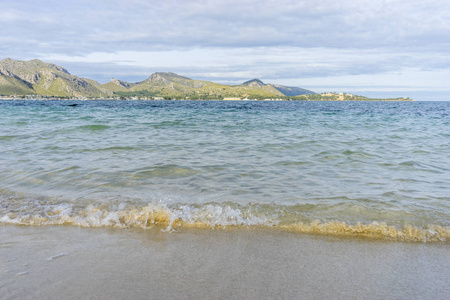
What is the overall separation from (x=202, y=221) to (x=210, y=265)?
4.92 feet

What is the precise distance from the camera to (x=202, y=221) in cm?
513

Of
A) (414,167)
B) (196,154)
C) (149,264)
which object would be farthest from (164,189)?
(414,167)

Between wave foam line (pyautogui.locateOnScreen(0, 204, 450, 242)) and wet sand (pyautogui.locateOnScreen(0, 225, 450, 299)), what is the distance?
22cm

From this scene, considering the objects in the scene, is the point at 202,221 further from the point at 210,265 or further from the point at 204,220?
Answer: the point at 210,265

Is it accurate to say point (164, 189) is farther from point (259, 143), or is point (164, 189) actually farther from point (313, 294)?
point (259, 143)

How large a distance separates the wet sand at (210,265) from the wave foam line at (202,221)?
0.22m

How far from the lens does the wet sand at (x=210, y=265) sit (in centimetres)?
310

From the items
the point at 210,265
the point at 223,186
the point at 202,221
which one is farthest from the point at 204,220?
the point at 223,186

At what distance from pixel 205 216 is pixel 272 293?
7.71ft

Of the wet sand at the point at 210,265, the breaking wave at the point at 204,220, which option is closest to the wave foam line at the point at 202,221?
the breaking wave at the point at 204,220

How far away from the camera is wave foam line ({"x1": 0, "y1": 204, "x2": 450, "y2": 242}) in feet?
15.6

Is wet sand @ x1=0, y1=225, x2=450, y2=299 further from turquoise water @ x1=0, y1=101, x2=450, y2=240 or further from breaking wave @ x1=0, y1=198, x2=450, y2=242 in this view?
turquoise water @ x1=0, y1=101, x2=450, y2=240

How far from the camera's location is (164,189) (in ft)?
22.3

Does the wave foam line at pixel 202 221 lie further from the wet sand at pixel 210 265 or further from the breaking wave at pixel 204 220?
the wet sand at pixel 210 265
